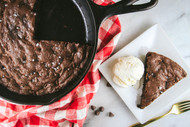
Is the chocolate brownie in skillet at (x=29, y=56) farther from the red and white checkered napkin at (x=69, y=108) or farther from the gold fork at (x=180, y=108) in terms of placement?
the gold fork at (x=180, y=108)

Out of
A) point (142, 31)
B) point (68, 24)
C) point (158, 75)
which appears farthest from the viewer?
point (142, 31)

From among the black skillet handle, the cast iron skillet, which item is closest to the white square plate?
the cast iron skillet

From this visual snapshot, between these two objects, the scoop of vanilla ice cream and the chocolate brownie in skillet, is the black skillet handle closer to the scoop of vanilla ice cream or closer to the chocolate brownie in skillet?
the chocolate brownie in skillet

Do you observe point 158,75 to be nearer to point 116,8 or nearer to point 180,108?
point 180,108

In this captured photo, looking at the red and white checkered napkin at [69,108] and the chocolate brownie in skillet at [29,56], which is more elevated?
the chocolate brownie in skillet at [29,56]

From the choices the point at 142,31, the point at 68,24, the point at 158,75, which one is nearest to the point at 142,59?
the point at 158,75

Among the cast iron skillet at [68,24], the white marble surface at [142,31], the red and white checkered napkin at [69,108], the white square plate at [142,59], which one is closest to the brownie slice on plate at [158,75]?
the white square plate at [142,59]
